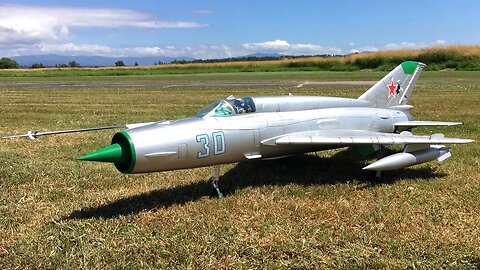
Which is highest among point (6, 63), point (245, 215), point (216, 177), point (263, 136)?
point (6, 63)

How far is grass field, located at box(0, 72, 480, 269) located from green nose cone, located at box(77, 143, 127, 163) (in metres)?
0.94

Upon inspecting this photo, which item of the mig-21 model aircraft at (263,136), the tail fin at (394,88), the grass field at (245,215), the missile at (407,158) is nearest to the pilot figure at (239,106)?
the mig-21 model aircraft at (263,136)

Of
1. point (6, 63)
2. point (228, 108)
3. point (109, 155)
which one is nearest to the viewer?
point (109, 155)

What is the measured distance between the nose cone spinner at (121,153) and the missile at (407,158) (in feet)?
13.5

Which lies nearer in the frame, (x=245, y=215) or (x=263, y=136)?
(x=245, y=215)

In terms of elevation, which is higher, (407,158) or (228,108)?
(228,108)

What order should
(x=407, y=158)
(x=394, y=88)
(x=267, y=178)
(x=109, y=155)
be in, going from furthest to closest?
(x=394, y=88), (x=267, y=178), (x=407, y=158), (x=109, y=155)

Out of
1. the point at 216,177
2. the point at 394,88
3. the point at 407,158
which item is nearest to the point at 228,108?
the point at 216,177

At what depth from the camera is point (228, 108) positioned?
7.41m

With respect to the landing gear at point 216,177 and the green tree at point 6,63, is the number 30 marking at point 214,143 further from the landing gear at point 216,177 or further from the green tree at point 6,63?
the green tree at point 6,63

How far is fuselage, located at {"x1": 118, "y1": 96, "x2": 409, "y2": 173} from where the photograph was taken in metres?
6.26

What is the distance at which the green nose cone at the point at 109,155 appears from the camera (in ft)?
19.1

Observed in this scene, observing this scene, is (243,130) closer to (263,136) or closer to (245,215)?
(263,136)

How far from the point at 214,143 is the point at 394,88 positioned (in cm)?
587
